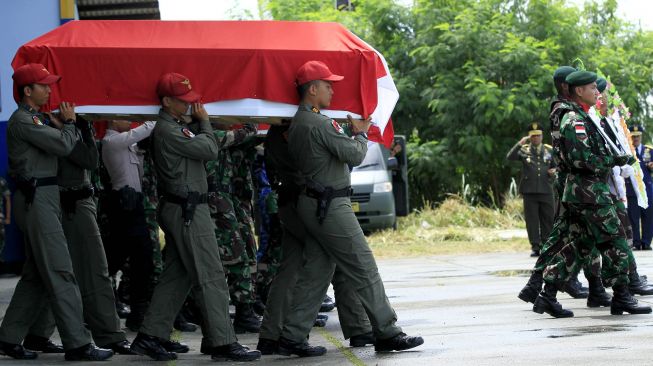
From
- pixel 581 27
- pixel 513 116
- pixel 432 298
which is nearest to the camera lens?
pixel 432 298

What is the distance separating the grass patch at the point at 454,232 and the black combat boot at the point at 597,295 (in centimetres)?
899

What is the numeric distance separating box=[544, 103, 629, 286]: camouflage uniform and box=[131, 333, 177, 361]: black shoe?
127 inches

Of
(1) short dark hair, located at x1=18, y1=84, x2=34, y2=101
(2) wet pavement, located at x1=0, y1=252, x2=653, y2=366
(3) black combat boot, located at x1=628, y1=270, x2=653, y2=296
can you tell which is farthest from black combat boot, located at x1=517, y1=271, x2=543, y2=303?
(1) short dark hair, located at x1=18, y1=84, x2=34, y2=101

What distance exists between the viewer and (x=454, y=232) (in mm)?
22250

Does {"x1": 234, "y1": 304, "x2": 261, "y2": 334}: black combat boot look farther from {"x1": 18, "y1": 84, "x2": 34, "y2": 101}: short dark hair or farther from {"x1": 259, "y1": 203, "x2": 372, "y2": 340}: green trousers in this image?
{"x1": 18, "y1": 84, "x2": 34, "y2": 101}: short dark hair

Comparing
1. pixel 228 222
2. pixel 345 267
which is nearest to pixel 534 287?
pixel 345 267

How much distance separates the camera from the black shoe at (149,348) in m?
7.87

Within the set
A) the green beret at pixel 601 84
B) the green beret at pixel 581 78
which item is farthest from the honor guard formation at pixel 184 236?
the green beret at pixel 601 84

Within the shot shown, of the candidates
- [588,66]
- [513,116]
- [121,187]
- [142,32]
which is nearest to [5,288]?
[121,187]

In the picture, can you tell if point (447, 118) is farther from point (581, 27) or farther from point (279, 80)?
point (279, 80)

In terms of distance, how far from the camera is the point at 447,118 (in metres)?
26.3

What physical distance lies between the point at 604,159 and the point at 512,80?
17387 millimetres

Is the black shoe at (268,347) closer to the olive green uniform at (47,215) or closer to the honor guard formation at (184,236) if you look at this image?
the honor guard formation at (184,236)

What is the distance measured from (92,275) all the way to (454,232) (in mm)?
14573
